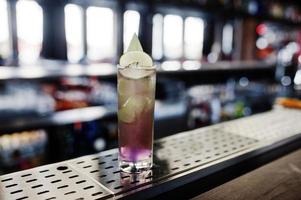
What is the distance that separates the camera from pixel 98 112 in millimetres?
2545

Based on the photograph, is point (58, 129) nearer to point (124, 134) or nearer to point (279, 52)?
point (124, 134)

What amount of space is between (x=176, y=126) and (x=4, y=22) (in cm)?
233

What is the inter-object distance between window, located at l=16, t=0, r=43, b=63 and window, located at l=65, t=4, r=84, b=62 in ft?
1.32

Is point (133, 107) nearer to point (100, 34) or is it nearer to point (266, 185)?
point (266, 185)

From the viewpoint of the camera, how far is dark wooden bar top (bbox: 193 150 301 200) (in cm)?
83

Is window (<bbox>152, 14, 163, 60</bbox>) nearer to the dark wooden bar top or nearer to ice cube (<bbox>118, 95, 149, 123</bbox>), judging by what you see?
the dark wooden bar top

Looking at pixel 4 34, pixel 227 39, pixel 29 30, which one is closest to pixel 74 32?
pixel 29 30

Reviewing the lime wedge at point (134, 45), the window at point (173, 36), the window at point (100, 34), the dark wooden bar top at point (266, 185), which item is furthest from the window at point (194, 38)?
the lime wedge at point (134, 45)

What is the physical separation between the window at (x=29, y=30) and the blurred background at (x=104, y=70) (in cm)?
1

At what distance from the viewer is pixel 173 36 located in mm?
5910

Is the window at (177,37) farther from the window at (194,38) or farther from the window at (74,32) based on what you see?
the window at (74,32)

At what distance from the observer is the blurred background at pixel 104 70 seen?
7.77 feet

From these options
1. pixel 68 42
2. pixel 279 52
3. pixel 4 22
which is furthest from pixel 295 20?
pixel 4 22

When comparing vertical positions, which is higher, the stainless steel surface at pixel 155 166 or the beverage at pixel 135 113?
the beverage at pixel 135 113
